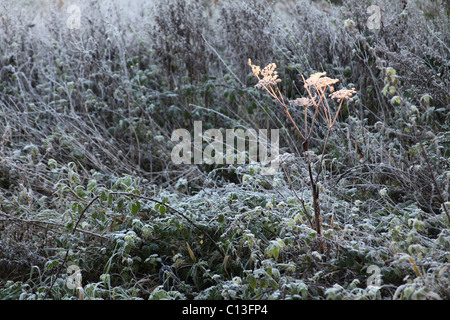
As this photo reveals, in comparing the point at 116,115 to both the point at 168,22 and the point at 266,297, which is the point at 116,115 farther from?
the point at 266,297

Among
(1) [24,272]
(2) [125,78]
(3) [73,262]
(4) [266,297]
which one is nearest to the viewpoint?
(4) [266,297]

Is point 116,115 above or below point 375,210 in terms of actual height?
above

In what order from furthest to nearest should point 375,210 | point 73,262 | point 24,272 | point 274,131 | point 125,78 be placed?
point 125,78 < point 274,131 < point 375,210 < point 24,272 < point 73,262

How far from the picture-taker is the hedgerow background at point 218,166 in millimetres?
2012

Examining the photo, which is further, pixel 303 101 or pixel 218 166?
pixel 218 166

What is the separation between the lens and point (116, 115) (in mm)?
3955

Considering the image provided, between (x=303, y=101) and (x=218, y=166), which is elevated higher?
(x=218, y=166)

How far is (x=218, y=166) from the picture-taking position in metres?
3.42

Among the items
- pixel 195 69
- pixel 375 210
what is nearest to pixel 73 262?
pixel 375 210

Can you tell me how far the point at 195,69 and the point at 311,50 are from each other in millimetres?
1036

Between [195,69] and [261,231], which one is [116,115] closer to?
[195,69]

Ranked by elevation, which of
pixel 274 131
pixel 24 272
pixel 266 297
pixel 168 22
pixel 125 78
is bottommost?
pixel 266 297

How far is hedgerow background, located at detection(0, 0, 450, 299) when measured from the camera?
2012mm

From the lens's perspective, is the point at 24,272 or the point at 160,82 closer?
the point at 24,272
